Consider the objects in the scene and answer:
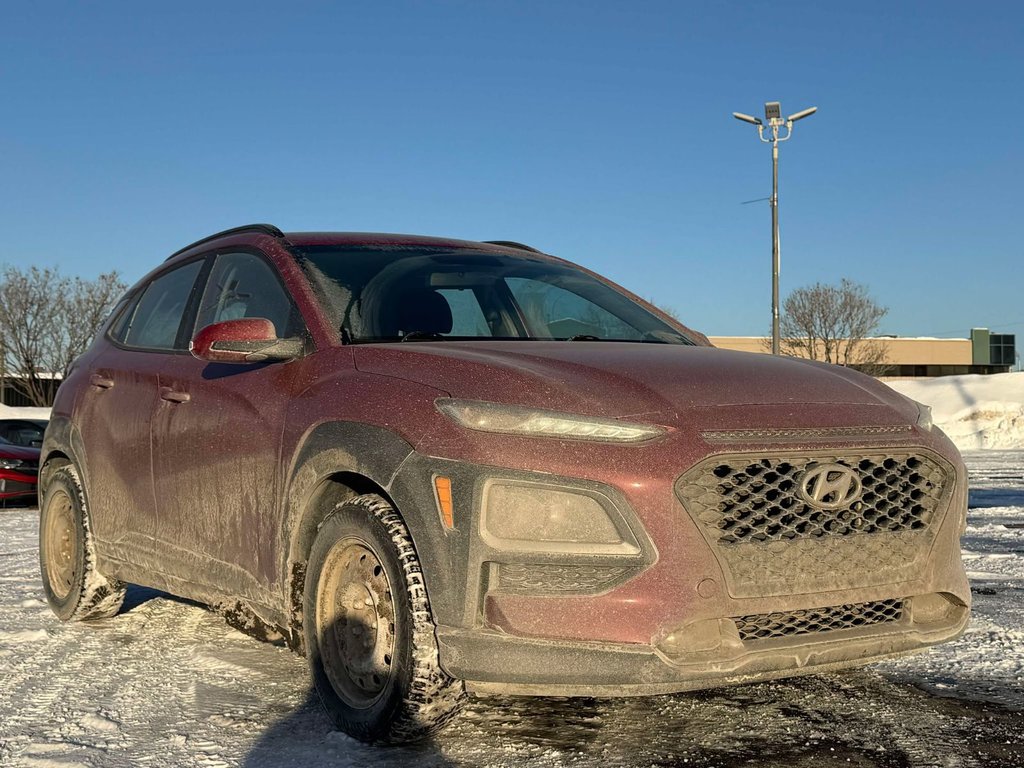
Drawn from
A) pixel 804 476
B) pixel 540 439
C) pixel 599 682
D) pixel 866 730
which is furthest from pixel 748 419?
pixel 866 730

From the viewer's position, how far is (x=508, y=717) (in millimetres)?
3912

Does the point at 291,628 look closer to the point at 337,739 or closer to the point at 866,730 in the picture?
the point at 337,739

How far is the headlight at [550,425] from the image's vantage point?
10.7 ft

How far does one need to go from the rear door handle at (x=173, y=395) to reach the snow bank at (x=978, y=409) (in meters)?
17.4

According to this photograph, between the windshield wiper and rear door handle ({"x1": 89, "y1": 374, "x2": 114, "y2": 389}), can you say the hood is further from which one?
rear door handle ({"x1": 89, "y1": 374, "x2": 114, "y2": 389})

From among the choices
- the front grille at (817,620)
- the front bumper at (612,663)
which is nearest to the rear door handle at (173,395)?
the front bumper at (612,663)

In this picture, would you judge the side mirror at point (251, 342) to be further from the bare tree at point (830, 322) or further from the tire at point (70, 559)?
the bare tree at point (830, 322)

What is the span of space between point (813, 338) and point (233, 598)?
172 ft

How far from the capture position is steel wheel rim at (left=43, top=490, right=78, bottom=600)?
5906 mm

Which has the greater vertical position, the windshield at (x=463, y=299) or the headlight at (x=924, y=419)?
the windshield at (x=463, y=299)

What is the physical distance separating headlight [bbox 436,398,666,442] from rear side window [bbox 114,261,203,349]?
7.72 feet

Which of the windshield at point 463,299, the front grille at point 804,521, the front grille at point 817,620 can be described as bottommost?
the front grille at point 817,620

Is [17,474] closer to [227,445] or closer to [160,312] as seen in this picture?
[160,312]

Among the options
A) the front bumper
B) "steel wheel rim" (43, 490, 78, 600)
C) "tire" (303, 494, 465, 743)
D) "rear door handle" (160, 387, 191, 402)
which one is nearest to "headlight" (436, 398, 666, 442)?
"tire" (303, 494, 465, 743)
